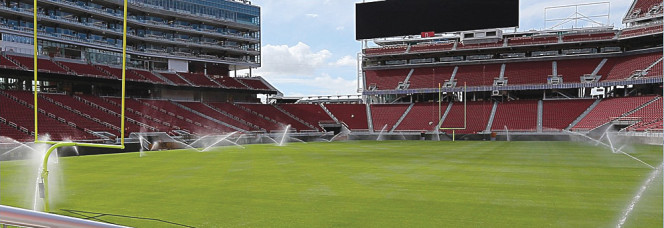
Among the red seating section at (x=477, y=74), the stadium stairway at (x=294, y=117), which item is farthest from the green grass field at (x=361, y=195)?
the red seating section at (x=477, y=74)

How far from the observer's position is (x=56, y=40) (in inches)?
1736

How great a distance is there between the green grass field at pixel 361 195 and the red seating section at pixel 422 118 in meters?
30.8

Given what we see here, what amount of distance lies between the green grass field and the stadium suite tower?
93.9 ft

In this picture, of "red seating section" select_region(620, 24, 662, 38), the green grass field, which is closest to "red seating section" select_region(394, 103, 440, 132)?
"red seating section" select_region(620, 24, 662, 38)

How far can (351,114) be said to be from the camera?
53406 millimetres

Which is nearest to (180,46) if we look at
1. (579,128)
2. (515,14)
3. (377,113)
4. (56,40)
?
(56,40)

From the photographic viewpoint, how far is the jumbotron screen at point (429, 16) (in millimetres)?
50219

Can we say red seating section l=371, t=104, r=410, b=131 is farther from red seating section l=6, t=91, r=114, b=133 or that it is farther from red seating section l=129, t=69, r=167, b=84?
red seating section l=6, t=91, r=114, b=133

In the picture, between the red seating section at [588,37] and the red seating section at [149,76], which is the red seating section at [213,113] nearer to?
the red seating section at [149,76]

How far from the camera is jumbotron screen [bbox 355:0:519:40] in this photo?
50.2 metres

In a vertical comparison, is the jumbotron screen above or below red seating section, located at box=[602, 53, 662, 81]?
above

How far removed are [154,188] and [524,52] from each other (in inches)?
2029

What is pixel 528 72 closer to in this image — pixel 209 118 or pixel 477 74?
pixel 477 74

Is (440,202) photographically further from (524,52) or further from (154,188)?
(524,52)
